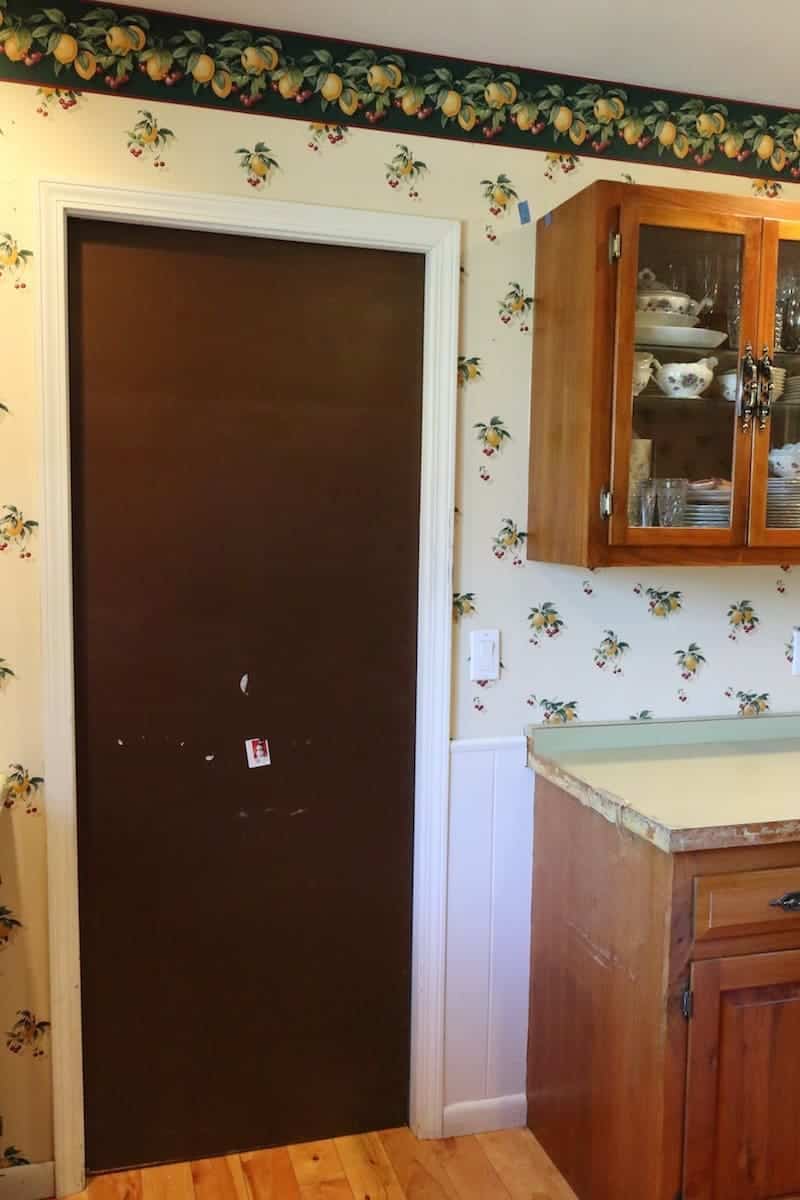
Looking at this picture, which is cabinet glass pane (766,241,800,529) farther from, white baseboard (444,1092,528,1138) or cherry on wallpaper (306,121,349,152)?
white baseboard (444,1092,528,1138)

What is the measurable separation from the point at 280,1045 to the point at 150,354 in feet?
5.00

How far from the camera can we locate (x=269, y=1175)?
2096mm

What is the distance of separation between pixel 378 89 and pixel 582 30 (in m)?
0.42

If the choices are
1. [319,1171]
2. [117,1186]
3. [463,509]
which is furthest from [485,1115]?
[463,509]

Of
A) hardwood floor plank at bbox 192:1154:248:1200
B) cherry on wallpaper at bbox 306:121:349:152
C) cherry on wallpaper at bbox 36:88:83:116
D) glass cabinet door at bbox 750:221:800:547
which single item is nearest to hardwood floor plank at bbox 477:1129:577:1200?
→ hardwood floor plank at bbox 192:1154:248:1200

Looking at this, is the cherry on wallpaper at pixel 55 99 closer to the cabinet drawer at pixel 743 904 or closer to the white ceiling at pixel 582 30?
the white ceiling at pixel 582 30

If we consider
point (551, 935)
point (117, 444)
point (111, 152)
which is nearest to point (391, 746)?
point (551, 935)

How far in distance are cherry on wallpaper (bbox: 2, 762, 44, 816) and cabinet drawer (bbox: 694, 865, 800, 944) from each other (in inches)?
50.2

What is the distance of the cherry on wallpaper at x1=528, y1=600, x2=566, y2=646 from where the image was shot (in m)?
2.21

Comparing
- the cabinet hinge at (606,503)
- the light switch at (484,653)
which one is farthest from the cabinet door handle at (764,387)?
the light switch at (484,653)

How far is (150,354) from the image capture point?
1.97m

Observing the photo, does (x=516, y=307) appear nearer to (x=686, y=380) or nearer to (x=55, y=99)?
(x=686, y=380)

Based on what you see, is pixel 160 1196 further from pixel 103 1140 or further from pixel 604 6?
pixel 604 6

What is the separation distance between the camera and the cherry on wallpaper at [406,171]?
2031 mm
